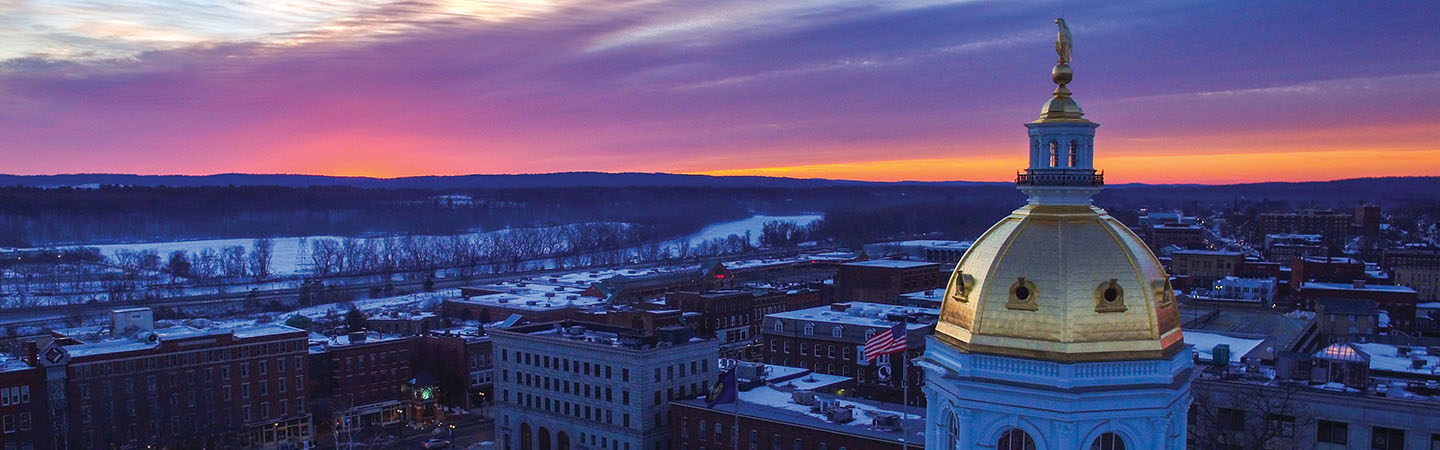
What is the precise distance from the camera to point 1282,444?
46750 millimetres

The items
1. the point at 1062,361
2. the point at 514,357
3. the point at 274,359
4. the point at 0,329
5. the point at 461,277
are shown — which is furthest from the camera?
the point at 461,277

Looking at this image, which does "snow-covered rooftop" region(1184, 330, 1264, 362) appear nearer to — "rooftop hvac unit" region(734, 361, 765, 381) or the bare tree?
the bare tree

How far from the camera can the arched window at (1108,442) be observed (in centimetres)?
2697

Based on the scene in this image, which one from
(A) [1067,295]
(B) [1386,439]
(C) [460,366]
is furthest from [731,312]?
(A) [1067,295]

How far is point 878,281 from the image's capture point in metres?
139

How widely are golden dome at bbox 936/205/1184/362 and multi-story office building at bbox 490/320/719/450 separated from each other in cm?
4436

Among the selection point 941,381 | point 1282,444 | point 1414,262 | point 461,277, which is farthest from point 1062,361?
point 461,277

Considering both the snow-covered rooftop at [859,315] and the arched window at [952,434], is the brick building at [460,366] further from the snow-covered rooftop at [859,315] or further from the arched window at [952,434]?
the arched window at [952,434]

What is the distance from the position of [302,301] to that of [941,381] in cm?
14638

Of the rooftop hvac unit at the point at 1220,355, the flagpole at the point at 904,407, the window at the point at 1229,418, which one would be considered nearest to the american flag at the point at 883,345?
the flagpole at the point at 904,407

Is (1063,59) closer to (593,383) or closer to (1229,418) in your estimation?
(1229,418)

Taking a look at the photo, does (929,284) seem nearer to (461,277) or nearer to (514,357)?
(514,357)

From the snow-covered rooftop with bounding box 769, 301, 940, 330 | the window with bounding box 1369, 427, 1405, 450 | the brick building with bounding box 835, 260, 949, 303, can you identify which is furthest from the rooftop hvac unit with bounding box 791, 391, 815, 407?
the brick building with bounding box 835, 260, 949, 303

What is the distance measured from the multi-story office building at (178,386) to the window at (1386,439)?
2955 inches
